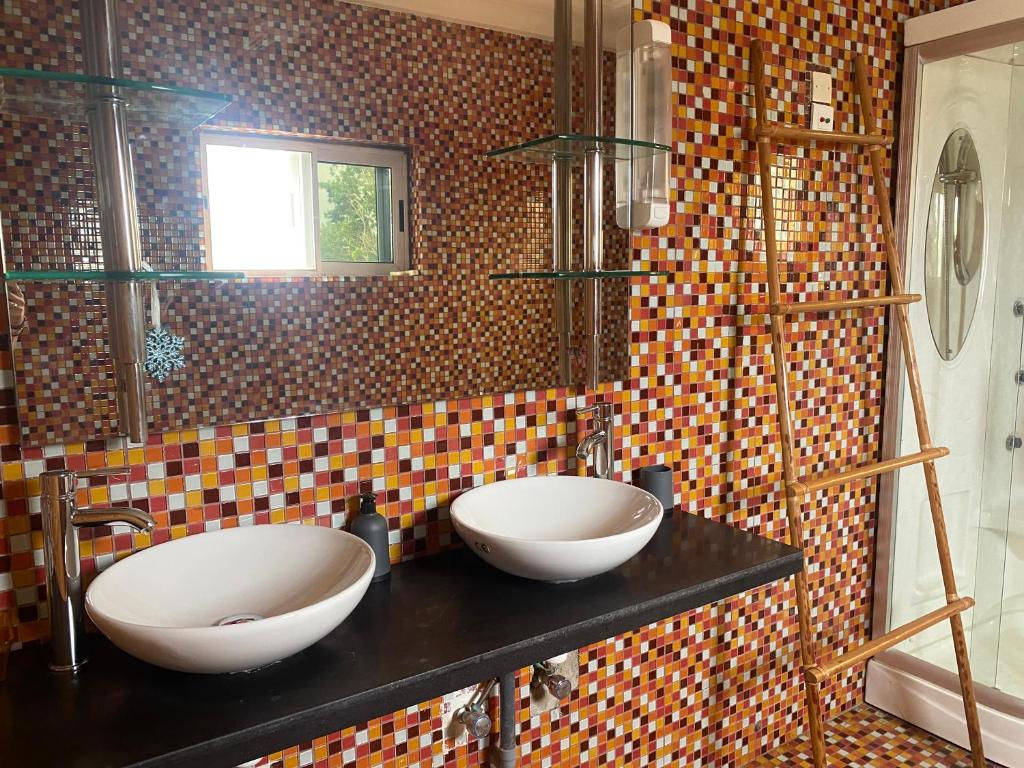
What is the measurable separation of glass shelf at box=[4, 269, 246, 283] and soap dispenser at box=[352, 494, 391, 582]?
53 cm

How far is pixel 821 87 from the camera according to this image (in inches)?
93.4

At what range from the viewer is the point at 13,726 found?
114 centimetres

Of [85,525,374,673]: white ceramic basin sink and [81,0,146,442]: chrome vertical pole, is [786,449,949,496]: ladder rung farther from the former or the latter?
[81,0,146,442]: chrome vertical pole

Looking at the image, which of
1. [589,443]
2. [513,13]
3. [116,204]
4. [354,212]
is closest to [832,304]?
[589,443]

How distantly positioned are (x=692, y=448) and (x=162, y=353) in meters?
1.38

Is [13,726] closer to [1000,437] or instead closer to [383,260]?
[383,260]

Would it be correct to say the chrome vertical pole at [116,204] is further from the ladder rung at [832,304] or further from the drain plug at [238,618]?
the ladder rung at [832,304]

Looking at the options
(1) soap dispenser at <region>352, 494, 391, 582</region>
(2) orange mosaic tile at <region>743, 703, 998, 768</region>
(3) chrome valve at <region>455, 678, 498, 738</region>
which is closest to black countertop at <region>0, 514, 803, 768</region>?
(1) soap dispenser at <region>352, 494, 391, 582</region>

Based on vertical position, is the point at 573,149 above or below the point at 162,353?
above

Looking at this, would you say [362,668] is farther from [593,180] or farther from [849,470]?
[849,470]

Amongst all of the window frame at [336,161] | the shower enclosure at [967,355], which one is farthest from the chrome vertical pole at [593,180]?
the shower enclosure at [967,355]

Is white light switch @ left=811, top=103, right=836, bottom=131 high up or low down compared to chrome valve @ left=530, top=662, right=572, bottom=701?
up

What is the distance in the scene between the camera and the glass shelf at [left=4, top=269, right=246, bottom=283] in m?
1.22

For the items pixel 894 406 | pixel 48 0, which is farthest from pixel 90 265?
pixel 894 406
